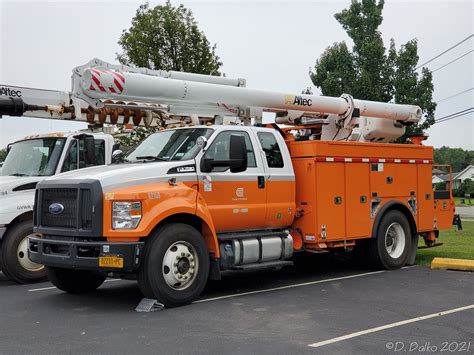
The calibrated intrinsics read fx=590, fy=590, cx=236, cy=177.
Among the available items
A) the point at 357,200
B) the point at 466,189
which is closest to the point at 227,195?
the point at 357,200

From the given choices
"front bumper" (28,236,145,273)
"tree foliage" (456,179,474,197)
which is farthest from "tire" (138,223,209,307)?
"tree foliage" (456,179,474,197)

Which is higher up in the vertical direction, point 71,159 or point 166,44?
point 166,44

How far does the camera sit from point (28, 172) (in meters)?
10.5

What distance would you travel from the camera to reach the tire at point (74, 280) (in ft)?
28.7

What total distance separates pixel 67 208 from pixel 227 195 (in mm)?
2270

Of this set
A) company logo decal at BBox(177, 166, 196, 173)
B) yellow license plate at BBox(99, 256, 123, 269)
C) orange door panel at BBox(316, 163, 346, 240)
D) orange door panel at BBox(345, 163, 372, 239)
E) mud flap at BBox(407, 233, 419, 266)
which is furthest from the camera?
mud flap at BBox(407, 233, 419, 266)

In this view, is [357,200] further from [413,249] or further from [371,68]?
[371,68]

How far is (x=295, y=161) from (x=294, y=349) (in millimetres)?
4593

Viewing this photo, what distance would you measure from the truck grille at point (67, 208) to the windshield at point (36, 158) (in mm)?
2387

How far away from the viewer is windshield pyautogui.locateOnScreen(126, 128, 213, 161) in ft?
27.9

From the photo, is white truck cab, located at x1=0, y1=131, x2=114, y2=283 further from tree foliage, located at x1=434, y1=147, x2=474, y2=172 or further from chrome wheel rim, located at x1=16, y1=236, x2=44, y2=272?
tree foliage, located at x1=434, y1=147, x2=474, y2=172

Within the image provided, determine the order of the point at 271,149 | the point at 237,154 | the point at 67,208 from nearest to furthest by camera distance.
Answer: the point at 67,208 → the point at 237,154 → the point at 271,149

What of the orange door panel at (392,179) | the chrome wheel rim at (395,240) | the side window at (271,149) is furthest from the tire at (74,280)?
the chrome wheel rim at (395,240)

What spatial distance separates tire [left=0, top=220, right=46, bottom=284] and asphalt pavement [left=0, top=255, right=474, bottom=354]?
8.5 inches
